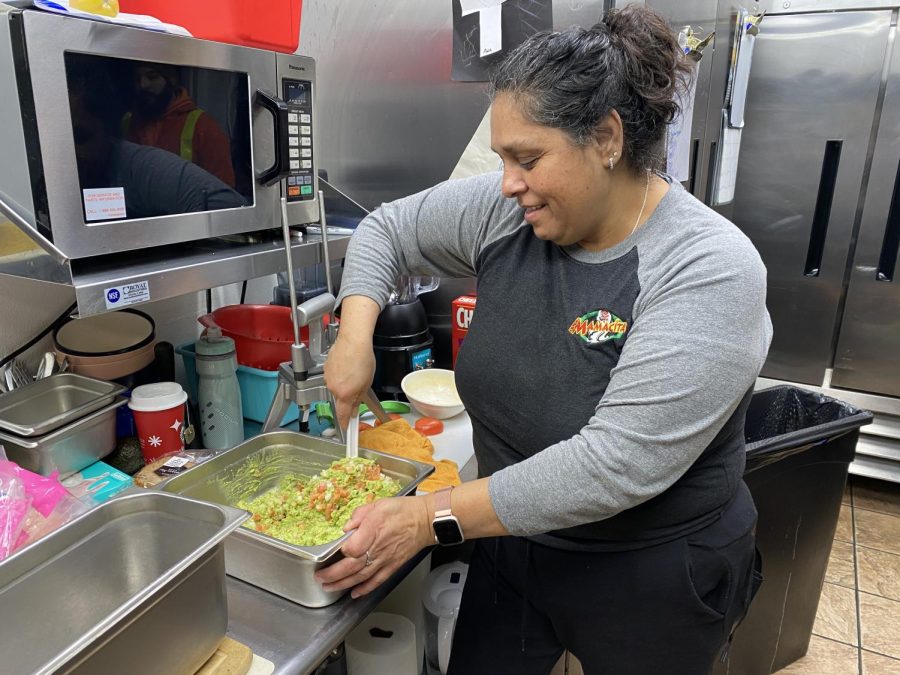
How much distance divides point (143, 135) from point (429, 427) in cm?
94

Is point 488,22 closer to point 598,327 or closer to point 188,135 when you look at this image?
point 188,135

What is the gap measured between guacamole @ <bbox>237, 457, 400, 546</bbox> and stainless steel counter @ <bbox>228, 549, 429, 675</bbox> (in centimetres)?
10

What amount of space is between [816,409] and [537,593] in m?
1.21

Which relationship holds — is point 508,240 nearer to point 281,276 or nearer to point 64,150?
point 64,150

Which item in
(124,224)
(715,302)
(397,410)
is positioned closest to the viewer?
(715,302)

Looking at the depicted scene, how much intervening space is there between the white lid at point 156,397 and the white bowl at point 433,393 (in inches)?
23.8

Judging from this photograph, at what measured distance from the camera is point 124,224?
3.41ft

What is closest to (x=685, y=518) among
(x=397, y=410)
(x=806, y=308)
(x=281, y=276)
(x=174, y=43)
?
(x=397, y=410)

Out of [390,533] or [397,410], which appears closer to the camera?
[390,533]

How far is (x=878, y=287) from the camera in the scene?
117 inches

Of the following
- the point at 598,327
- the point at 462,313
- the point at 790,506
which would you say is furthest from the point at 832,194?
the point at 598,327

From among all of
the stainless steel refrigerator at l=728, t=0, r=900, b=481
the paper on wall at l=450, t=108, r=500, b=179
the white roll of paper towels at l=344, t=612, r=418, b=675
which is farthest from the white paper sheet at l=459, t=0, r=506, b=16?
the stainless steel refrigerator at l=728, t=0, r=900, b=481

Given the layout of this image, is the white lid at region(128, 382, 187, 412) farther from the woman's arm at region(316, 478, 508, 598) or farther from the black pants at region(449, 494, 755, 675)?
the black pants at region(449, 494, 755, 675)

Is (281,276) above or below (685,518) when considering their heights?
above
